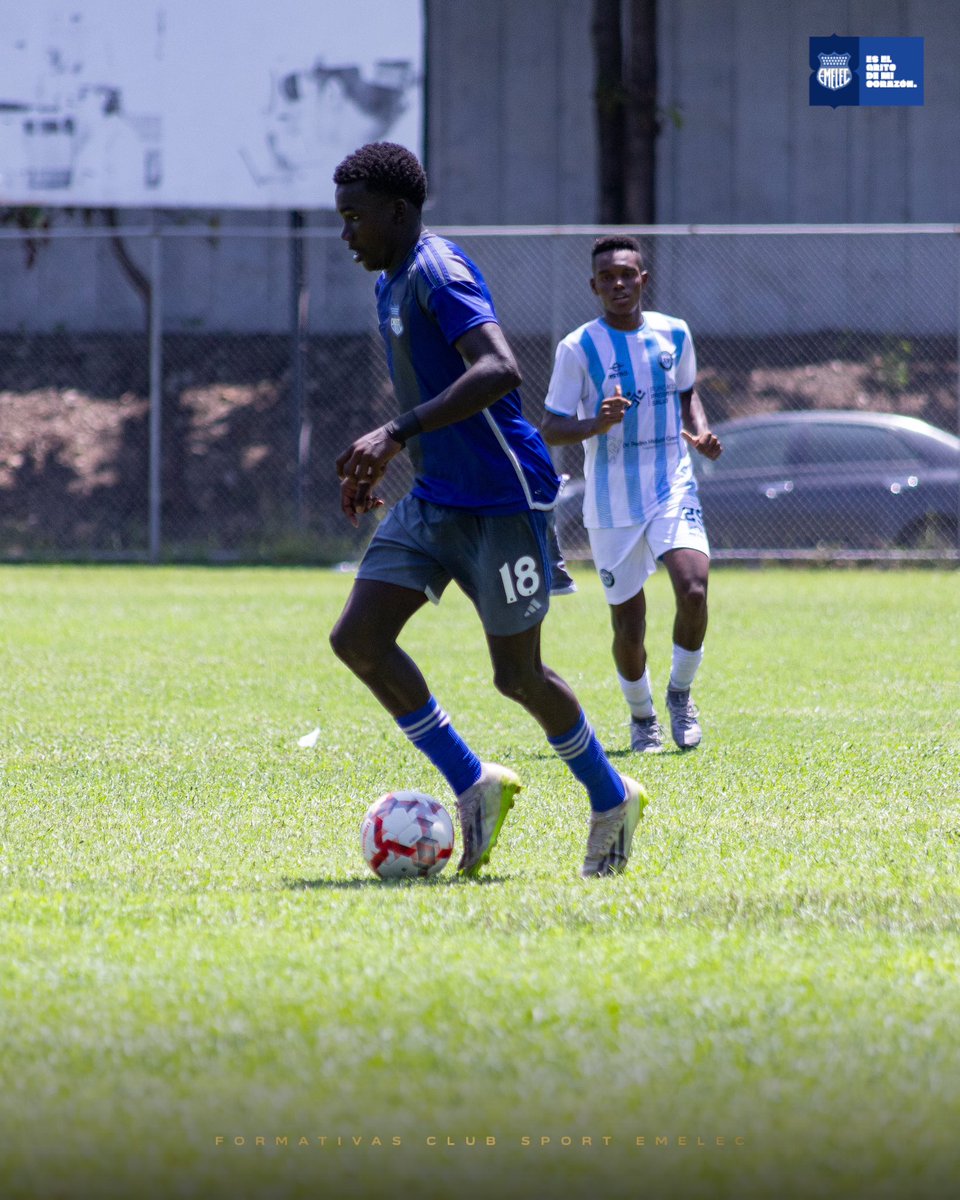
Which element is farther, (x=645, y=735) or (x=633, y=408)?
(x=633, y=408)

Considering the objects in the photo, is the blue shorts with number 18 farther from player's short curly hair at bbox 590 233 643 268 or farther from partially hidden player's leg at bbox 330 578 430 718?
player's short curly hair at bbox 590 233 643 268

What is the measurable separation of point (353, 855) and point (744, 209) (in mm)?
20592

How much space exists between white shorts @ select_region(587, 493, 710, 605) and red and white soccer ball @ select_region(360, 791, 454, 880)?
9.29 feet

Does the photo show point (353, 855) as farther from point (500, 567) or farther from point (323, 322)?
point (323, 322)

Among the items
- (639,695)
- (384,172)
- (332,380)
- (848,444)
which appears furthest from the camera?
(332,380)

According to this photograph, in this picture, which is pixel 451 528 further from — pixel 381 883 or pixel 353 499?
pixel 381 883

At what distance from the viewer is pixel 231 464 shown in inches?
822

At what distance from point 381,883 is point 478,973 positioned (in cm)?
110

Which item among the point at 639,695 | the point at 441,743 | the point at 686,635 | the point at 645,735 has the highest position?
the point at 441,743

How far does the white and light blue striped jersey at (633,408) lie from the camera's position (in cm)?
754

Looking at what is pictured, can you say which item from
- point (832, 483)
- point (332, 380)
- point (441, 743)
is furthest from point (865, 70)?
point (441, 743)

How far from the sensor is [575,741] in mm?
4867

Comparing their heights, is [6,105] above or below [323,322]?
above

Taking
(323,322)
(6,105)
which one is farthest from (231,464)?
(6,105)
